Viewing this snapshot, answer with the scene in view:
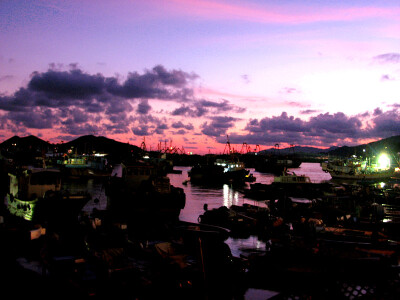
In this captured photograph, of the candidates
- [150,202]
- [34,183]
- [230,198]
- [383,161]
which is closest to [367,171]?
[383,161]

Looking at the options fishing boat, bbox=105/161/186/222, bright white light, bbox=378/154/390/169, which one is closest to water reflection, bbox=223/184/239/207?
fishing boat, bbox=105/161/186/222

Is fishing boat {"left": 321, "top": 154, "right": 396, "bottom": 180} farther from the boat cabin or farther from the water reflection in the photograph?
the boat cabin

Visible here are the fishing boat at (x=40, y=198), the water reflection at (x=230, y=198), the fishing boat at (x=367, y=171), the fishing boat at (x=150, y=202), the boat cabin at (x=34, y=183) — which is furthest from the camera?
the fishing boat at (x=367, y=171)

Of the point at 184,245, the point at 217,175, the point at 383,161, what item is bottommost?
the point at 217,175

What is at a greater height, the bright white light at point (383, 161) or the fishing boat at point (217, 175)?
the bright white light at point (383, 161)

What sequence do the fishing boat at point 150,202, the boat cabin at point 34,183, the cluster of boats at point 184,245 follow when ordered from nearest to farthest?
the cluster of boats at point 184,245 < the boat cabin at point 34,183 < the fishing boat at point 150,202

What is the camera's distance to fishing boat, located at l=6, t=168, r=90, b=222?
25.6 m

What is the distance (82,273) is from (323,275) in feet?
32.2

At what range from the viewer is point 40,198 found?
1013 inches

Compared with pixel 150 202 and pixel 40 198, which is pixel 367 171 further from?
pixel 40 198

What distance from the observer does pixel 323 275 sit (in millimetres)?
5387

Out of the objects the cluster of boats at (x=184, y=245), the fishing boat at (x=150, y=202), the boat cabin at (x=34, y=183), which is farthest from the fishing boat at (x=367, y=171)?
the boat cabin at (x=34, y=183)

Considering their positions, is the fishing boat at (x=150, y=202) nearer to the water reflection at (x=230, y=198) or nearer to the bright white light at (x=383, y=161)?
the water reflection at (x=230, y=198)

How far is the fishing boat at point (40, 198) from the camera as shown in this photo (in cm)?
2556
